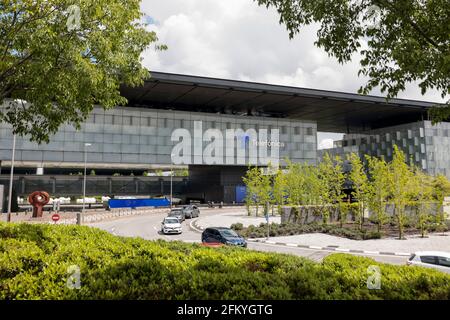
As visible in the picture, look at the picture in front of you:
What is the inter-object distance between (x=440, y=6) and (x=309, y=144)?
64.8 meters

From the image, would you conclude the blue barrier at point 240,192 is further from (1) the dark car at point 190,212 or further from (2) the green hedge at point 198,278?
(2) the green hedge at point 198,278

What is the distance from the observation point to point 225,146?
64.9 meters

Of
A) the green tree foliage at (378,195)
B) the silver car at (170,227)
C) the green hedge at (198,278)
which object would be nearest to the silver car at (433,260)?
the green hedge at (198,278)

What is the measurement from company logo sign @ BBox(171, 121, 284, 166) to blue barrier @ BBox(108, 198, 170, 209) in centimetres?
778

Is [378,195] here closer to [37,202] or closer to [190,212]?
[190,212]

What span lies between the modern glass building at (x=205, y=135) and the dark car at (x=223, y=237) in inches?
1400

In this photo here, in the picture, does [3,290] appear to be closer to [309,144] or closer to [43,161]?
[43,161]

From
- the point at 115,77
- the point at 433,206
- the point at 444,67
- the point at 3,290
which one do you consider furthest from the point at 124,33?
the point at 433,206

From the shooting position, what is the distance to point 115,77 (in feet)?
39.3

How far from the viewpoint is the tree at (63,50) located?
384 inches

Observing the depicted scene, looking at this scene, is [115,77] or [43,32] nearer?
[43,32]

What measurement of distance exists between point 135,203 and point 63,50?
161ft
